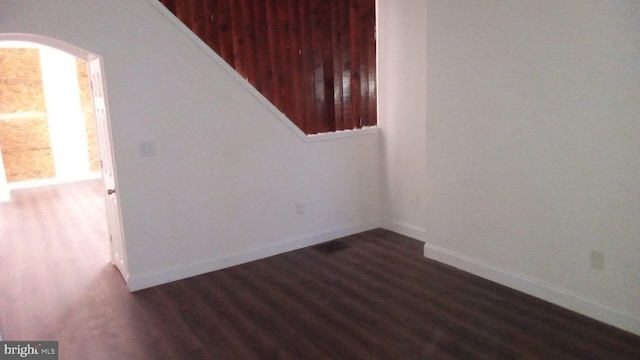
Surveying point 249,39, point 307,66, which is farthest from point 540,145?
point 249,39

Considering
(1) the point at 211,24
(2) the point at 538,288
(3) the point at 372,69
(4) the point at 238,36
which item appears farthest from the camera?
(3) the point at 372,69

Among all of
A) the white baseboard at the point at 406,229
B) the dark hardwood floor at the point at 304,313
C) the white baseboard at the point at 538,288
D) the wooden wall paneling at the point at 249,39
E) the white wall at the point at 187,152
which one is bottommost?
the dark hardwood floor at the point at 304,313

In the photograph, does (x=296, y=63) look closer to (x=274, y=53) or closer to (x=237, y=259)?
(x=274, y=53)

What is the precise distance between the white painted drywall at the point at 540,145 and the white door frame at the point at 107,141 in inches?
108

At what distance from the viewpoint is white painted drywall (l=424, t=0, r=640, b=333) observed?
260 cm

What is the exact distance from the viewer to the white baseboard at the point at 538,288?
2709mm

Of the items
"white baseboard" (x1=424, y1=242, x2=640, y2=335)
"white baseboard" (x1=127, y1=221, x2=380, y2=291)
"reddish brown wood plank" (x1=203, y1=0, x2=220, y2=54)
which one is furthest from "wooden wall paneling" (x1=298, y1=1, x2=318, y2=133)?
"white baseboard" (x1=424, y1=242, x2=640, y2=335)

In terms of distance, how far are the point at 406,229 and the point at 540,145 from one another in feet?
6.38

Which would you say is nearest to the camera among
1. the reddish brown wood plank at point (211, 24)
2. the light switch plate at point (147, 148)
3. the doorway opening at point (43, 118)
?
the light switch plate at point (147, 148)

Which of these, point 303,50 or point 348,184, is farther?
point 348,184

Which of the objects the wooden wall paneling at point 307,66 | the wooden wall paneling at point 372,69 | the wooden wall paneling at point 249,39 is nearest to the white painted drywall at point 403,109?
the wooden wall paneling at point 372,69

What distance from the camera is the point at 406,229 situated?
469 cm

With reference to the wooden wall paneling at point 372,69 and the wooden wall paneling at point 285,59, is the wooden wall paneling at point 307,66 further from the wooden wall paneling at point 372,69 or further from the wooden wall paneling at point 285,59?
the wooden wall paneling at point 372,69

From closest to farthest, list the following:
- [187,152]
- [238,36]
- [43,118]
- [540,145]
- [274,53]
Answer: [540,145] → [187,152] → [238,36] → [274,53] → [43,118]
